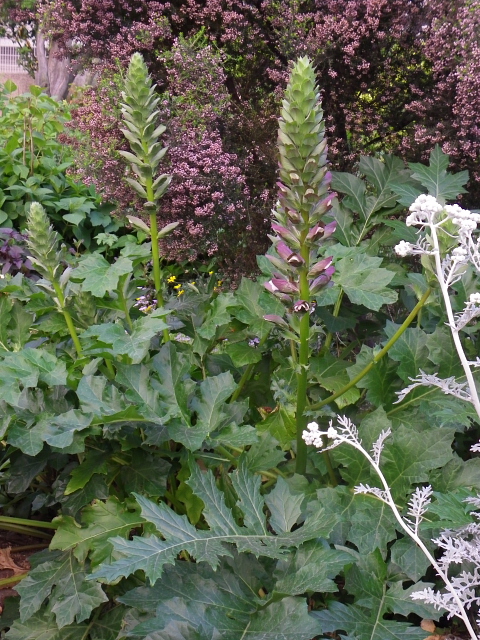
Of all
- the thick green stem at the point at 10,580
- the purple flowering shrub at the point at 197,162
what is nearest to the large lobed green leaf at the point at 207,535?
the thick green stem at the point at 10,580

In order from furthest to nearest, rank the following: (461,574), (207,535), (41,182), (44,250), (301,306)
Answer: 1. (41,182)
2. (44,250)
3. (301,306)
4. (207,535)
5. (461,574)

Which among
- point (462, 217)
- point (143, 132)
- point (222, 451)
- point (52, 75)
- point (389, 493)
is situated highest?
point (52, 75)

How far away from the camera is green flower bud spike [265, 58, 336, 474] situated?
61.3 inches

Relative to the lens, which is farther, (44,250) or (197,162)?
(197,162)

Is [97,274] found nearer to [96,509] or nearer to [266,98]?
[96,509]

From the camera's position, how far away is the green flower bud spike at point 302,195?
1.56m

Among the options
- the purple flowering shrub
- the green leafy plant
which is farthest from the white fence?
the purple flowering shrub

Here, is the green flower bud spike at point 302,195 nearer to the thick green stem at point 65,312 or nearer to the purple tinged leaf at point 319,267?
the purple tinged leaf at point 319,267

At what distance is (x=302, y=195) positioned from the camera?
5.20 ft

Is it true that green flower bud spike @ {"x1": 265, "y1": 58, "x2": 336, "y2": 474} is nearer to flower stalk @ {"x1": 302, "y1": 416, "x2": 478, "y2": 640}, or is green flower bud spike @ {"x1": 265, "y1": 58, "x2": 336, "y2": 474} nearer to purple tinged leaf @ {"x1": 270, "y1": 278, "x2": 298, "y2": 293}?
purple tinged leaf @ {"x1": 270, "y1": 278, "x2": 298, "y2": 293}

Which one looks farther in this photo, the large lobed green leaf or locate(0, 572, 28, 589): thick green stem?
locate(0, 572, 28, 589): thick green stem

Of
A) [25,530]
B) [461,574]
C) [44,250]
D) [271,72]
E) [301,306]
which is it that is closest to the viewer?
[461,574]

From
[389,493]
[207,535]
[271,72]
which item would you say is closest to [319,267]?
[389,493]

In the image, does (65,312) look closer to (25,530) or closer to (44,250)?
(44,250)
